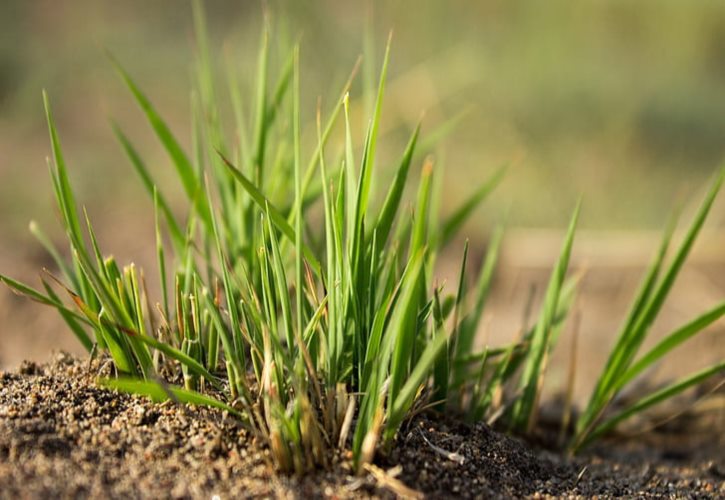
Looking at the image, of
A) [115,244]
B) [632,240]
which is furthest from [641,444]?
[115,244]

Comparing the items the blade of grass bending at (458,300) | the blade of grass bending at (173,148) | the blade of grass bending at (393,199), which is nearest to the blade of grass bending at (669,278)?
the blade of grass bending at (458,300)

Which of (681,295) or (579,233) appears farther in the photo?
(579,233)

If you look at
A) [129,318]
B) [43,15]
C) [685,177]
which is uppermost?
[43,15]

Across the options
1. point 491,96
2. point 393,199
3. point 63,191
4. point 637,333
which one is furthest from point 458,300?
point 491,96

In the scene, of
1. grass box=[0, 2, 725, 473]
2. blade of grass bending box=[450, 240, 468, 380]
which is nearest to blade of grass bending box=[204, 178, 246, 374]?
grass box=[0, 2, 725, 473]

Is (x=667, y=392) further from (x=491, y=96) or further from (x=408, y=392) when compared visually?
(x=491, y=96)

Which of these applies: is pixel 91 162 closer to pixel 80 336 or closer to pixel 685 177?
pixel 80 336

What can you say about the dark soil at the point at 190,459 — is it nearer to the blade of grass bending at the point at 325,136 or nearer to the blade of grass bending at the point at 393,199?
the blade of grass bending at the point at 393,199
